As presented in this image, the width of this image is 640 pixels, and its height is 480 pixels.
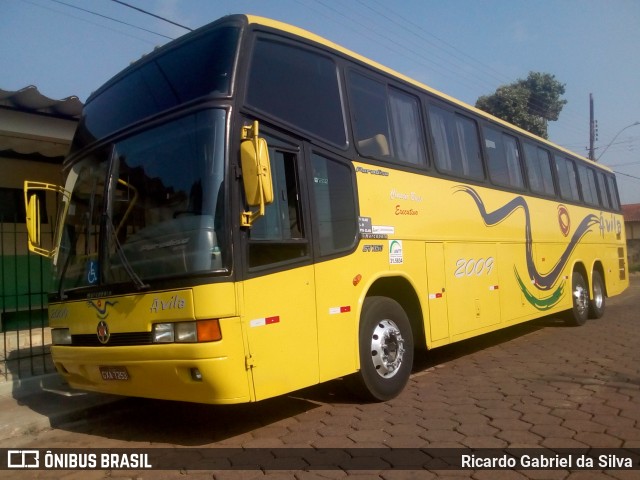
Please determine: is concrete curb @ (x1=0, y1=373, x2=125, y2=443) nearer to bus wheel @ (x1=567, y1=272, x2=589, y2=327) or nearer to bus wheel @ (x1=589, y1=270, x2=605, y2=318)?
bus wheel @ (x1=567, y1=272, x2=589, y2=327)

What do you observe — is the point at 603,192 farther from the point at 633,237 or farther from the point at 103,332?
the point at 633,237

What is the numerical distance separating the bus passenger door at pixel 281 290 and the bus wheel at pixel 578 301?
812cm

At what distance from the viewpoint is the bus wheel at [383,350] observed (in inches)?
217

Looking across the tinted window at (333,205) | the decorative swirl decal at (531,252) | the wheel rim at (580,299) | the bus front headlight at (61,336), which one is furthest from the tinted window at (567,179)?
the bus front headlight at (61,336)

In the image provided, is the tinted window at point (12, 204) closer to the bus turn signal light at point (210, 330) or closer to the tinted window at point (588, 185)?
the bus turn signal light at point (210, 330)

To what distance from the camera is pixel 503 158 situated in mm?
9023

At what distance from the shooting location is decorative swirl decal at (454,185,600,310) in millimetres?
8018

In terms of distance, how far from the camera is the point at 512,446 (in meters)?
4.31

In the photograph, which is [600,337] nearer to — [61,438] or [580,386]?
[580,386]

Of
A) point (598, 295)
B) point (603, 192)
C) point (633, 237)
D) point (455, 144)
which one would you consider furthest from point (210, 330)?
point (633, 237)

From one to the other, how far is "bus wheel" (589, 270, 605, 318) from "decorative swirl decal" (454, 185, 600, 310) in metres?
1.32

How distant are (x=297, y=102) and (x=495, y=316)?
15.4 feet

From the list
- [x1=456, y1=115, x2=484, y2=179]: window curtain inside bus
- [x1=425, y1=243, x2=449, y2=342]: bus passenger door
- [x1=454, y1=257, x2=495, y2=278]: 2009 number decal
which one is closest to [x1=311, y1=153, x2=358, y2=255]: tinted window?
[x1=425, y1=243, x2=449, y2=342]: bus passenger door

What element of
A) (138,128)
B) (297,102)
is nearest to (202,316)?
(138,128)
